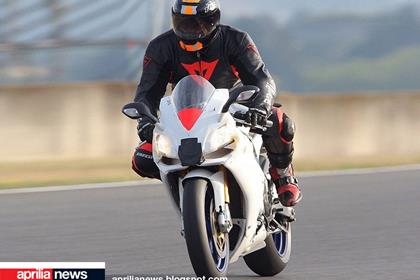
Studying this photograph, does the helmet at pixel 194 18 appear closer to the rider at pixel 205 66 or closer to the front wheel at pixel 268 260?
the rider at pixel 205 66

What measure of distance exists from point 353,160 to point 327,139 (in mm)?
778

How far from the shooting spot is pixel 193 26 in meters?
6.96

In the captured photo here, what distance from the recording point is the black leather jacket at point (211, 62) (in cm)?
719

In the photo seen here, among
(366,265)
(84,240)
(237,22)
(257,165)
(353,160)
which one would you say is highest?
(257,165)

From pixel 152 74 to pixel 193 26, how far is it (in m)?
0.48

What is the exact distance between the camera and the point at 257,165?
22.3 feet

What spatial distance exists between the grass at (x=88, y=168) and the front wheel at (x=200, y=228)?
768cm

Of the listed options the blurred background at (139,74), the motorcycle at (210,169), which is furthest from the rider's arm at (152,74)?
the blurred background at (139,74)

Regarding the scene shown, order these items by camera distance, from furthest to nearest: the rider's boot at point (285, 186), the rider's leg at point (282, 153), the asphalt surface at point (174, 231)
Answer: the asphalt surface at point (174, 231), the rider's boot at point (285, 186), the rider's leg at point (282, 153)

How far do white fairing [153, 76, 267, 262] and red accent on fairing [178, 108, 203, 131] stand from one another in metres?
0.02

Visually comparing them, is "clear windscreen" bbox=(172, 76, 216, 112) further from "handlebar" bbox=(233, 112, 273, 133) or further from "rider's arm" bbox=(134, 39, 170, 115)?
"rider's arm" bbox=(134, 39, 170, 115)

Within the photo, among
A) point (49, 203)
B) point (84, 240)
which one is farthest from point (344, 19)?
point (84, 240)

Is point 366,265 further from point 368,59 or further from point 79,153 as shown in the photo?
point 368,59

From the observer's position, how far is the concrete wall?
54.5 feet
